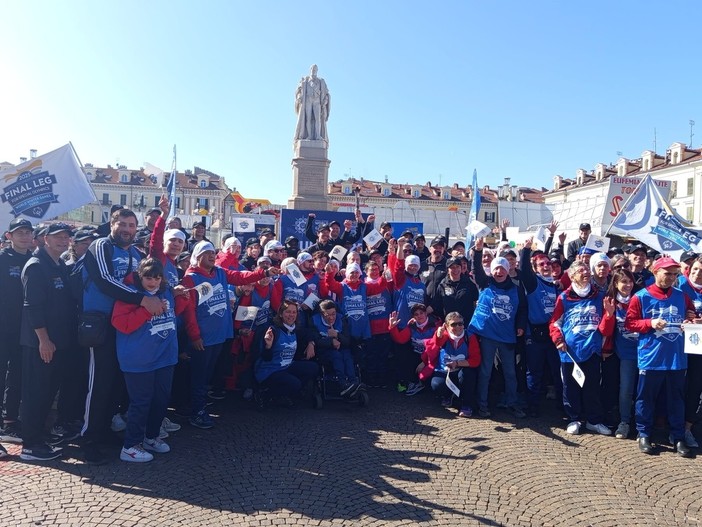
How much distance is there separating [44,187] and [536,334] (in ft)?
26.8

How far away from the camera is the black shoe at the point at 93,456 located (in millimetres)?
4559

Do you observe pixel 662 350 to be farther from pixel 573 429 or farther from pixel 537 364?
pixel 537 364

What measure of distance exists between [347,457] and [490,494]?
134 centimetres

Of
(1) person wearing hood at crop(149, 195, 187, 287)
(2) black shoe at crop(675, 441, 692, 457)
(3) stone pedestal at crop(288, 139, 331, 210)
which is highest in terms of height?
(3) stone pedestal at crop(288, 139, 331, 210)

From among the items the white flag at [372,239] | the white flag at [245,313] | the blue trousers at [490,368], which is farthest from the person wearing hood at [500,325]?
the white flag at [372,239]

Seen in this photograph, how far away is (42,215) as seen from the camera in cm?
882

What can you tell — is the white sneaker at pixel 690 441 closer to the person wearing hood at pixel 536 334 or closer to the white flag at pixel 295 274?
the person wearing hood at pixel 536 334

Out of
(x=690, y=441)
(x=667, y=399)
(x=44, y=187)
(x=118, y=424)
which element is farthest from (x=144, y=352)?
(x=44, y=187)

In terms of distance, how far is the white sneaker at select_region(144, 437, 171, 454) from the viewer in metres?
4.89

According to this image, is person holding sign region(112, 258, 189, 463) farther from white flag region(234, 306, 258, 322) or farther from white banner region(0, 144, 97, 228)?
white banner region(0, 144, 97, 228)

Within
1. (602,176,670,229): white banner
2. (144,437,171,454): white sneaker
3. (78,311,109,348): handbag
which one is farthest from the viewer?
(602,176,670,229): white banner

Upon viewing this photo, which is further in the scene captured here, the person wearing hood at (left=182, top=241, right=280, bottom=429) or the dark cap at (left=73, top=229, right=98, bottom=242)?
the dark cap at (left=73, top=229, right=98, bottom=242)

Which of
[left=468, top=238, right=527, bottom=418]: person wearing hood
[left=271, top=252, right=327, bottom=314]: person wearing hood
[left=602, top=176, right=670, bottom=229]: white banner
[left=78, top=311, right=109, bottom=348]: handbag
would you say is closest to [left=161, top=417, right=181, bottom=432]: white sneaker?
[left=78, top=311, right=109, bottom=348]: handbag

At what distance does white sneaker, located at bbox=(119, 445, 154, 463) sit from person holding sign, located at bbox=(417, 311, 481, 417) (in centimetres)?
345
